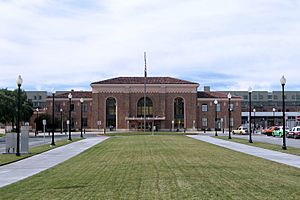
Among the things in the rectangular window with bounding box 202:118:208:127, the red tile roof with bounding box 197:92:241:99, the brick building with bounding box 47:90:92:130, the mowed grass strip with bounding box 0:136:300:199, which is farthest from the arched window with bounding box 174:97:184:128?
the mowed grass strip with bounding box 0:136:300:199

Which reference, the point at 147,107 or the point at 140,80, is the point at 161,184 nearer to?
the point at 140,80

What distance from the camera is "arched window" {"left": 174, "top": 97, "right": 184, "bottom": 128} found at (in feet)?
381

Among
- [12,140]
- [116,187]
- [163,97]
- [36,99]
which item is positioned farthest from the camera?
[36,99]

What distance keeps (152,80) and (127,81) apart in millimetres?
5859

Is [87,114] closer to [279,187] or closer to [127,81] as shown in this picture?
[127,81]

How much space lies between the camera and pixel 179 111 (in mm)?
116688

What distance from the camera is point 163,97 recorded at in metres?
115

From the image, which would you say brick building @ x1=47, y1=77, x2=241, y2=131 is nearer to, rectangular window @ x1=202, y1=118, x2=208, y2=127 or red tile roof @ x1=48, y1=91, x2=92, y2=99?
rectangular window @ x1=202, y1=118, x2=208, y2=127

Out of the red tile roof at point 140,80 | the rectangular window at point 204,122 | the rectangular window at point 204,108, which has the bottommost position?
the rectangular window at point 204,122

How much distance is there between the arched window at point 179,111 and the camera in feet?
381

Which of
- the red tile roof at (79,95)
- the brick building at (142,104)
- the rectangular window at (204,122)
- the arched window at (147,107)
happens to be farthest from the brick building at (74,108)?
the rectangular window at (204,122)

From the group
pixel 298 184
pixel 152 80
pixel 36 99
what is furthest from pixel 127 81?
pixel 298 184

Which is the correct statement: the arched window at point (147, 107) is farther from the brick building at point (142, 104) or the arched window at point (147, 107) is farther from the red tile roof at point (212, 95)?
the red tile roof at point (212, 95)

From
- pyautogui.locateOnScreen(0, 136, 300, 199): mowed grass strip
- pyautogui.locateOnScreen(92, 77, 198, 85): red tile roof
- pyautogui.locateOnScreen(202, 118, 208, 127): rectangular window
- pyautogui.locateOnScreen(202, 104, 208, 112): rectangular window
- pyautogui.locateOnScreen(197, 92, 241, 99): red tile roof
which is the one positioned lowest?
pyautogui.locateOnScreen(0, 136, 300, 199): mowed grass strip
